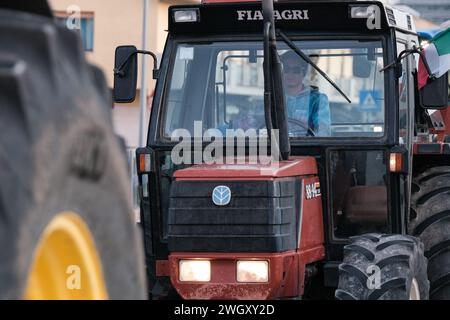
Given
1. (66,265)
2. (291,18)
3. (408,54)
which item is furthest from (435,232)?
(66,265)

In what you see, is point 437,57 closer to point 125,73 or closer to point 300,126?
point 300,126

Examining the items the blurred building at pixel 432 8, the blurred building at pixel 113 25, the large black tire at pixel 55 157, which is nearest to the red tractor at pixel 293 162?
the large black tire at pixel 55 157

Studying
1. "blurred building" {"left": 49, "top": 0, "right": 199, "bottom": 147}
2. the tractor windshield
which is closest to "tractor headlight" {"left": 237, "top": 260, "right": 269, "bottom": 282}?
the tractor windshield

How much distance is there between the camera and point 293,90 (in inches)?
256

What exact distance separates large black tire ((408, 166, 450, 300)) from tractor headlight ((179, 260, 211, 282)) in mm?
1559

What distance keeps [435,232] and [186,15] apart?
2.14m

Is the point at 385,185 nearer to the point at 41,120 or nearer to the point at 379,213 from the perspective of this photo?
the point at 379,213

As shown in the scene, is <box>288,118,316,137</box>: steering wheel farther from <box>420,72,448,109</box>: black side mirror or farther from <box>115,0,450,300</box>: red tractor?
<box>420,72,448,109</box>: black side mirror

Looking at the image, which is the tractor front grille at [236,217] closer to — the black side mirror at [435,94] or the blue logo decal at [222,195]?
the blue logo decal at [222,195]

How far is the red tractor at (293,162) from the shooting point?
5.89 metres

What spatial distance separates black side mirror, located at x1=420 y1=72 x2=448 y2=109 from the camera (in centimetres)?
645

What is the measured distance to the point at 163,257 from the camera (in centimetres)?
673

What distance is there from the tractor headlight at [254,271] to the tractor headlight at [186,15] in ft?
5.61
